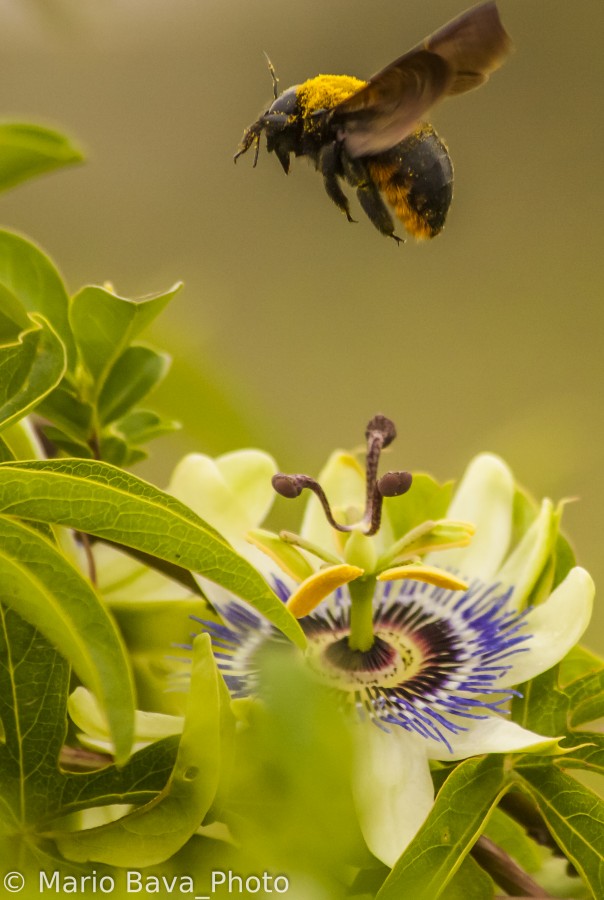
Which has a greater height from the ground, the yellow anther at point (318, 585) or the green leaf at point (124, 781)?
the yellow anther at point (318, 585)

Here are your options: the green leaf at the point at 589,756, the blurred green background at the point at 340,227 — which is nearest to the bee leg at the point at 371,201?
the green leaf at the point at 589,756

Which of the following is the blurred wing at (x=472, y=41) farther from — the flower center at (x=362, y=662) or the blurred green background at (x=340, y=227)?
the blurred green background at (x=340, y=227)

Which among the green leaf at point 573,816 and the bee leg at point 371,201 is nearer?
the green leaf at point 573,816

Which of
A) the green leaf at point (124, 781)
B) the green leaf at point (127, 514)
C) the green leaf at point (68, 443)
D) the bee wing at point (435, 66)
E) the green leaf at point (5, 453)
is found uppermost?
the bee wing at point (435, 66)

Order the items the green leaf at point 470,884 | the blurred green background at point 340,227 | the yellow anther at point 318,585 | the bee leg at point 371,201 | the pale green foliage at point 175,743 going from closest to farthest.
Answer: the pale green foliage at point 175,743
the green leaf at point 470,884
the yellow anther at point 318,585
the bee leg at point 371,201
the blurred green background at point 340,227

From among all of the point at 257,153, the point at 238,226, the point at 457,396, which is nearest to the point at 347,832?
the point at 257,153

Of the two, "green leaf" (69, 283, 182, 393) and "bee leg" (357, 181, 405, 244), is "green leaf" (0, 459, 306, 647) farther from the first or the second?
"bee leg" (357, 181, 405, 244)

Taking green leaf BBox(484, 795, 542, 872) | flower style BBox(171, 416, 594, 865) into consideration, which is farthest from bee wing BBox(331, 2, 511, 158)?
green leaf BBox(484, 795, 542, 872)
